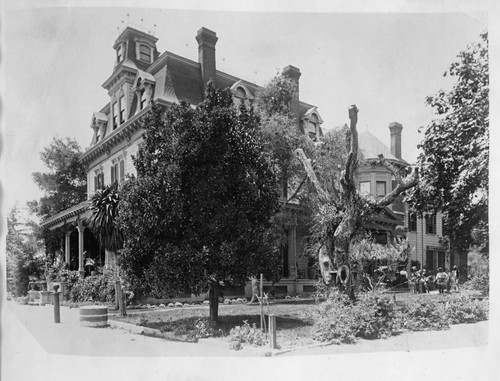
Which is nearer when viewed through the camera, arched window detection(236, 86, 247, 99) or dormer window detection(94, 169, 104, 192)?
arched window detection(236, 86, 247, 99)

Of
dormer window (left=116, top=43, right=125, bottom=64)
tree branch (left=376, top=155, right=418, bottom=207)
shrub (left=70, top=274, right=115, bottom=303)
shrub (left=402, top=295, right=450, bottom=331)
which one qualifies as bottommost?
shrub (left=70, top=274, right=115, bottom=303)

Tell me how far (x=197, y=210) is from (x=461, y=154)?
6.79 metres

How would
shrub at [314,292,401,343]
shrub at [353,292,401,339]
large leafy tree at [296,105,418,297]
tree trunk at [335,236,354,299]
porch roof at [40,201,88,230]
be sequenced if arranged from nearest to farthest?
shrub at [314,292,401,343], shrub at [353,292,401,339], tree trunk at [335,236,354,299], large leafy tree at [296,105,418,297], porch roof at [40,201,88,230]

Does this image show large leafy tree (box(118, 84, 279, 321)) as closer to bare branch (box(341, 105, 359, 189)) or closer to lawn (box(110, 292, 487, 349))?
lawn (box(110, 292, 487, 349))

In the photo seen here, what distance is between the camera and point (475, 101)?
9.80 metres

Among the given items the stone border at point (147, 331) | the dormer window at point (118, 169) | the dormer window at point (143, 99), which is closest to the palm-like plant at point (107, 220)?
the stone border at point (147, 331)

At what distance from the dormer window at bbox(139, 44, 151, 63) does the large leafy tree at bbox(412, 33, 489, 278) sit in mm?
12601

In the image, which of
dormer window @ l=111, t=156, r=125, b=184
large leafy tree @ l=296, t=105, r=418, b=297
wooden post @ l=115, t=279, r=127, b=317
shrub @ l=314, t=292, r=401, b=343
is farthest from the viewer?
dormer window @ l=111, t=156, r=125, b=184

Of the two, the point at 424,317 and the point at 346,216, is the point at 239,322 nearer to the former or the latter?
the point at 346,216

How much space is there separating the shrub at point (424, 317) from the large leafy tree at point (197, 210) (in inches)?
132

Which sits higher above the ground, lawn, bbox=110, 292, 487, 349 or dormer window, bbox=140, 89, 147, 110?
dormer window, bbox=140, 89, 147, 110

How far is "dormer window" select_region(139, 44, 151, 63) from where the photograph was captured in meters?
18.5

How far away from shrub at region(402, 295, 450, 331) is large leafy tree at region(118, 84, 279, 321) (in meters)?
3.36

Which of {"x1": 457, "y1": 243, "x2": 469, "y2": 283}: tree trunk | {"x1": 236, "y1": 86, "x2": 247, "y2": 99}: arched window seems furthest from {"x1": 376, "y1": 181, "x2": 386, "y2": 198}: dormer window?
{"x1": 236, "y1": 86, "x2": 247, "y2": 99}: arched window
